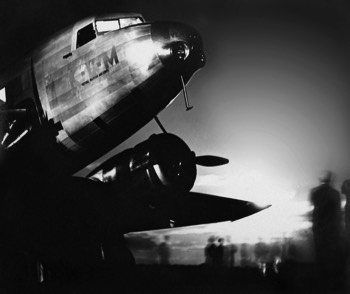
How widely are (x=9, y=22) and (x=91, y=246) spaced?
2780mm

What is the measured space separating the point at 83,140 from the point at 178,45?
4.75 ft

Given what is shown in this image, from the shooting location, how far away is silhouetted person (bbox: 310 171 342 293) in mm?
3979

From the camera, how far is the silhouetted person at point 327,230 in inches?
157

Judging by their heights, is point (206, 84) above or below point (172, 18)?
below

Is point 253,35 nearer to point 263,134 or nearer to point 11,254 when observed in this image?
point 263,134

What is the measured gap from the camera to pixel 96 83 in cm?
385

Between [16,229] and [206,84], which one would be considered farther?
[206,84]

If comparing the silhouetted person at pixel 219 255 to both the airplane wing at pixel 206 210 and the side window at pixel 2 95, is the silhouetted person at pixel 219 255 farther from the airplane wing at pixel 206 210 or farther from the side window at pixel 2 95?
the side window at pixel 2 95

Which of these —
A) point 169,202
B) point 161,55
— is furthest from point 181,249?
point 161,55

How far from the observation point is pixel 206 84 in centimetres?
440

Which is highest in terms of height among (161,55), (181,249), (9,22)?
(9,22)

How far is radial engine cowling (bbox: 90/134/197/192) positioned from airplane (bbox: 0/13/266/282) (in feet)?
0.03

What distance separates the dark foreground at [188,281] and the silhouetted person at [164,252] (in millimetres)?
129

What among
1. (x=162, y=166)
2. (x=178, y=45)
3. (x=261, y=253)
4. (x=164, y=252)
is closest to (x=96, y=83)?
(x=178, y=45)
